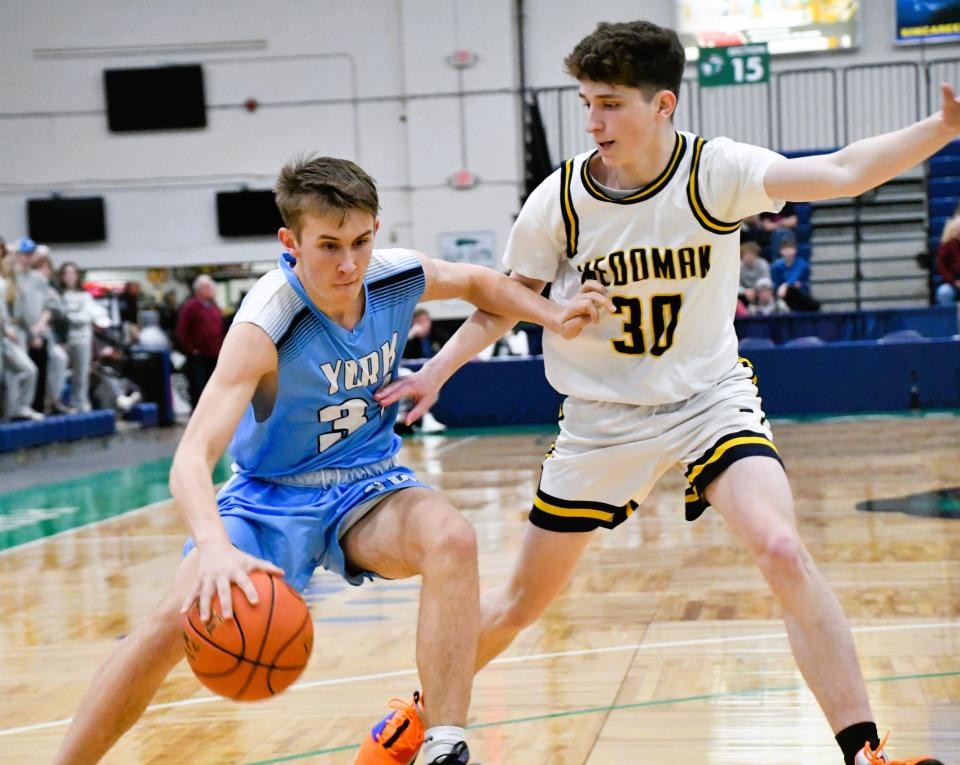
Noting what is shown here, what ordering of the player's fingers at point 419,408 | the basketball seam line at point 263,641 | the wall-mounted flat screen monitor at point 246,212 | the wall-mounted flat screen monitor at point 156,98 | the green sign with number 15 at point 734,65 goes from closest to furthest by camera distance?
the basketball seam line at point 263,641 < the player's fingers at point 419,408 < the green sign with number 15 at point 734,65 < the wall-mounted flat screen monitor at point 246,212 < the wall-mounted flat screen monitor at point 156,98

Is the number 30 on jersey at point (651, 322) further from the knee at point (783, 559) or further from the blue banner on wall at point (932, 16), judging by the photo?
the blue banner on wall at point (932, 16)

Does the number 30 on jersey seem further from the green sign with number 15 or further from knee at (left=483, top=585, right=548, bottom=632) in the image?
the green sign with number 15

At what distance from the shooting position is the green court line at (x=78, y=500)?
8672mm

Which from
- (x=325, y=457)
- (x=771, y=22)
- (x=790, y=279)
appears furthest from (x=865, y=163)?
(x=771, y=22)

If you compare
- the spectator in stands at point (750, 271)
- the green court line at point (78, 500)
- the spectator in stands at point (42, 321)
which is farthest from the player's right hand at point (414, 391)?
the spectator in stands at point (750, 271)

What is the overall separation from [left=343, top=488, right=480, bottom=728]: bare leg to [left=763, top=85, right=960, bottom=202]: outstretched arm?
118cm

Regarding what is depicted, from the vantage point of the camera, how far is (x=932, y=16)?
19109mm

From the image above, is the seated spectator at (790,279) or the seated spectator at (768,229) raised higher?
the seated spectator at (768,229)

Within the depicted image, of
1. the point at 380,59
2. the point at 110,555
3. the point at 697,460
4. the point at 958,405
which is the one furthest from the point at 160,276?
the point at 697,460

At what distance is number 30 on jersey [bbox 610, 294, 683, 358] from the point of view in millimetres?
3596

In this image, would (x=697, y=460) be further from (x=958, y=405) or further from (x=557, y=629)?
(x=958, y=405)

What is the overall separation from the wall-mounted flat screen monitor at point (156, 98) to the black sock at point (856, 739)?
1950cm

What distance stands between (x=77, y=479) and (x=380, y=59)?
1095 cm

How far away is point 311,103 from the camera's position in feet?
68.6
